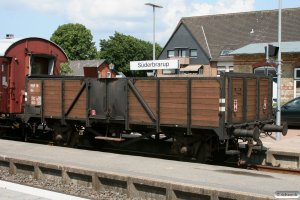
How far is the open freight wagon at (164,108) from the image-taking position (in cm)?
959

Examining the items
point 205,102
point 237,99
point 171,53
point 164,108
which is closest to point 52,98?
point 164,108

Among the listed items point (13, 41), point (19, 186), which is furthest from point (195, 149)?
point (13, 41)

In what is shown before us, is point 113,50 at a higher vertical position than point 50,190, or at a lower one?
higher

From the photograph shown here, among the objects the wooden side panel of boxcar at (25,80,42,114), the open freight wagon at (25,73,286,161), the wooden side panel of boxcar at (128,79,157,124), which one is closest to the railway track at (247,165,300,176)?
the open freight wagon at (25,73,286,161)

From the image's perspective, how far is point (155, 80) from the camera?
10336 millimetres

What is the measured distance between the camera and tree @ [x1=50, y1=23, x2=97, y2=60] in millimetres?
82188

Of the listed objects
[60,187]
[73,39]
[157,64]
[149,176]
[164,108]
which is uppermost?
[73,39]

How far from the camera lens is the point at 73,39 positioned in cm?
8231


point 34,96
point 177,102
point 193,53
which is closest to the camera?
point 177,102

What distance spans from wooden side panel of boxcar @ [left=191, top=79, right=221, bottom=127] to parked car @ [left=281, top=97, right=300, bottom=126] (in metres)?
12.1

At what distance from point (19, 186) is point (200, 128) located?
3939mm

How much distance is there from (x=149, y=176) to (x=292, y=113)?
581 inches

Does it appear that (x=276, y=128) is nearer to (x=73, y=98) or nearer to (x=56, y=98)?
(x=73, y=98)

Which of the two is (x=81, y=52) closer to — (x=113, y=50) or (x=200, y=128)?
(x=113, y=50)
